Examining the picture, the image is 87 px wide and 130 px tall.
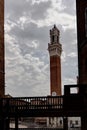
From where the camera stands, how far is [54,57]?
305ft

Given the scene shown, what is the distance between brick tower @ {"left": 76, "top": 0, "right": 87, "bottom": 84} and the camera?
72.2ft

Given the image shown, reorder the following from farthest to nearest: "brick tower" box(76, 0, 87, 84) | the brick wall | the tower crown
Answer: the tower crown → the brick wall → "brick tower" box(76, 0, 87, 84)

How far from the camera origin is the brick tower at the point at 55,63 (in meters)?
88.5

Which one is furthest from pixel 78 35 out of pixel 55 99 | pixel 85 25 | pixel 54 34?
pixel 54 34

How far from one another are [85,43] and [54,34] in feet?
261

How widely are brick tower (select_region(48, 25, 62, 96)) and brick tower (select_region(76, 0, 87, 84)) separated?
211ft

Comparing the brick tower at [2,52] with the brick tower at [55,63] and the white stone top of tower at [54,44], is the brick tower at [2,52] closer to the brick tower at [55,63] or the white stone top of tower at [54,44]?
the brick tower at [55,63]

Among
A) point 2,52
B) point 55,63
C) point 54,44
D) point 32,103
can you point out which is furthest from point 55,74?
point 32,103

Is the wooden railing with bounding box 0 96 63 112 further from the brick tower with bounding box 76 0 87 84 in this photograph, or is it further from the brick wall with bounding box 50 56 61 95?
the brick wall with bounding box 50 56 61 95

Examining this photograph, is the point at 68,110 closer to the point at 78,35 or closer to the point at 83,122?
the point at 83,122

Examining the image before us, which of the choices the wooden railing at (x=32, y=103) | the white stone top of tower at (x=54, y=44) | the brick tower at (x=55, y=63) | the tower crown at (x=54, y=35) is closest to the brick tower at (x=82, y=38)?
the wooden railing at (x=32, y=103)

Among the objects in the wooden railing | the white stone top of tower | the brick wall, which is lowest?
the wooden railing

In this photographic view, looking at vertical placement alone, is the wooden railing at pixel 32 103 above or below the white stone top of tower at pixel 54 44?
below

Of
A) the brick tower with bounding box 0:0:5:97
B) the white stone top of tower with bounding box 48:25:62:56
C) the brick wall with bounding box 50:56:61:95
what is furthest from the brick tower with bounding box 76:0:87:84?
the white stone top of tower with bounding box 48:25:62:56
